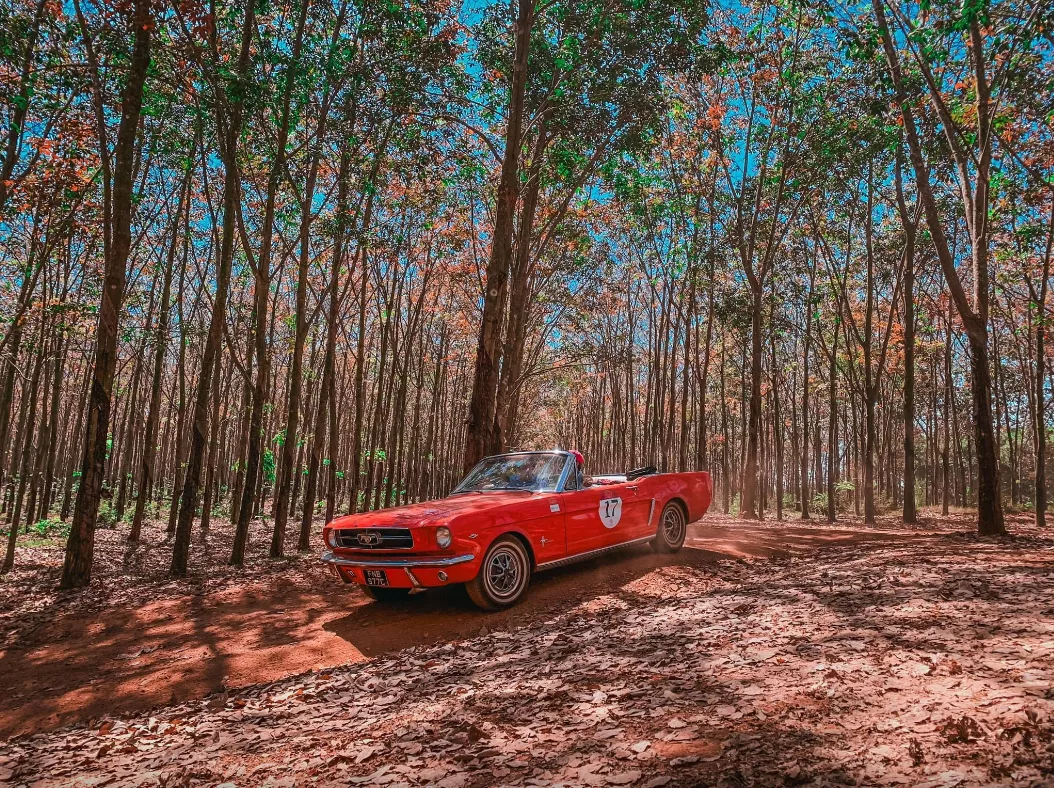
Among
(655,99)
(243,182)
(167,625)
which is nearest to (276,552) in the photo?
(167,625)

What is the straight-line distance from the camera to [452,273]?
2347 cm

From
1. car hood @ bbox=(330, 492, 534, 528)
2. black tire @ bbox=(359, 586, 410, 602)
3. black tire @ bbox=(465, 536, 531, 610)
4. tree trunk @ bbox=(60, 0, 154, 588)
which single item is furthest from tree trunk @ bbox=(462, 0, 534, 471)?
tree trunk @ bbox=(60, 0, 154, 588)

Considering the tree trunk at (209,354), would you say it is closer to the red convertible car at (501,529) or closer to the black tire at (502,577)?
the red convertible car at (501,529)

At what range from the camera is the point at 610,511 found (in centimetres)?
746

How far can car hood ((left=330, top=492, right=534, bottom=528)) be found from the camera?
18.8 feet

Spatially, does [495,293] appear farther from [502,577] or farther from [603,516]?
[502,577]

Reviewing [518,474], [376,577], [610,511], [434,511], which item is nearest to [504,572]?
[434,511]

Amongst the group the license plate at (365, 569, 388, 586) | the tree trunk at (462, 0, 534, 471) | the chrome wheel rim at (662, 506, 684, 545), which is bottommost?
the license plate at (365, 569, 388, 586)

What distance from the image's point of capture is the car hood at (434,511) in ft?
18.8

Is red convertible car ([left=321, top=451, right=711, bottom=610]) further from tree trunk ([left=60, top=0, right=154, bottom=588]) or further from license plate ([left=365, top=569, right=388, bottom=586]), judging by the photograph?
tree trunk ([left=60, top=0, right=154, bottom=588])

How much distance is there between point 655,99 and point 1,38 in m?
10.9

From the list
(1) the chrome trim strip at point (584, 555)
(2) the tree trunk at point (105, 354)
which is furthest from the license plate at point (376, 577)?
(2) the tree trunk at point (105, 354)

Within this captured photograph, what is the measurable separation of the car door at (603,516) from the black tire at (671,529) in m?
0.46

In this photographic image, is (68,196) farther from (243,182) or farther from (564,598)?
(564,598)
